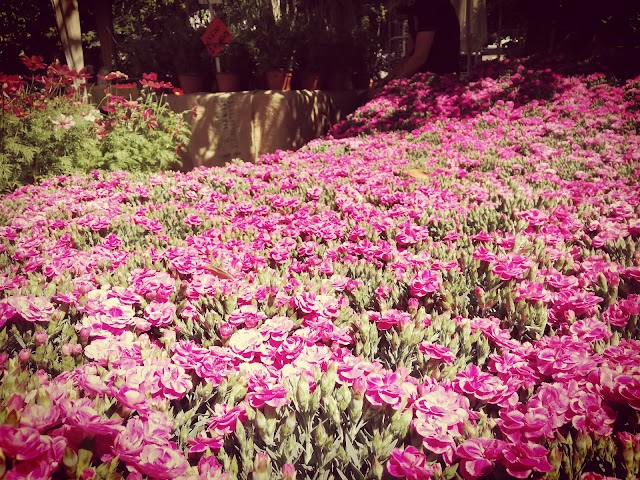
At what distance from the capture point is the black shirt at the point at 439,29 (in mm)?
8773

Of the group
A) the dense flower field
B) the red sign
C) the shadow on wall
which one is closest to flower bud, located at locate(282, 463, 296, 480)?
the dense flower field

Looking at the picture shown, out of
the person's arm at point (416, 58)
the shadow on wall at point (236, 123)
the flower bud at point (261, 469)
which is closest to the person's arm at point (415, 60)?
the person's arm at point (416, 58)

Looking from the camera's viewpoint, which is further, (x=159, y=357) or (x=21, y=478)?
(x=159, y=357)

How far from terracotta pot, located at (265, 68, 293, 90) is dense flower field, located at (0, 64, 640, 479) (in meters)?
4.79

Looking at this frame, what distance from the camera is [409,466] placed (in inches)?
43.2

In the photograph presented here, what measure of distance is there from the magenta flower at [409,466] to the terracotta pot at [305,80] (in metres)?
8.95

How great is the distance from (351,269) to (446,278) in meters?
0.56

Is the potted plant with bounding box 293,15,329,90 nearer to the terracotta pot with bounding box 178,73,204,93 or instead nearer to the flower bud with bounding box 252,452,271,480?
the terracotta pot with bounding box 178,73,204,93

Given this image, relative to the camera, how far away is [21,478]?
2.91 ft

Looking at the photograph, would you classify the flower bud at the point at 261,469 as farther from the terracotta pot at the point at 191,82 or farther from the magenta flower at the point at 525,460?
the terracotta pot at the point at 191,82

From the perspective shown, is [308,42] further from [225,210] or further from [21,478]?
[21,478]

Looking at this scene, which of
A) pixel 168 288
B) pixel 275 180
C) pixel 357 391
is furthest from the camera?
pixel 275 180

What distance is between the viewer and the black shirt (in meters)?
8.77

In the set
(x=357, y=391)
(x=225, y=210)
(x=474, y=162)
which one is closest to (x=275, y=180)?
(x=225, y=210)
